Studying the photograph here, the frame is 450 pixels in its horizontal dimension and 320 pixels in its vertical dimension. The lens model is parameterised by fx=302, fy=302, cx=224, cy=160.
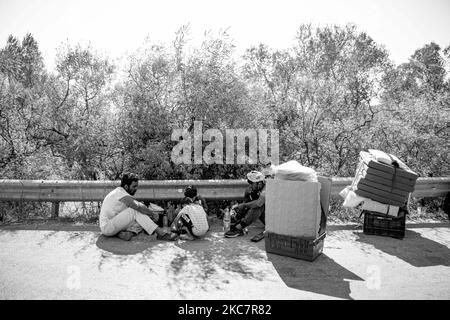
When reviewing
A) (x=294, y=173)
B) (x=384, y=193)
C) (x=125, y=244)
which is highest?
(x=294, y=173)

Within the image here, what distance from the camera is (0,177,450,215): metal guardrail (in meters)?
6.24

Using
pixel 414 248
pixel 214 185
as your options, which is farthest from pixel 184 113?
pixel 414 248

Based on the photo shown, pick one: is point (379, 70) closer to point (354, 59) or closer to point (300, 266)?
point (354, 59)

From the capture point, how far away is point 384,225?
5824 mm

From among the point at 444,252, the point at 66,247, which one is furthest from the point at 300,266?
the point at 66,247

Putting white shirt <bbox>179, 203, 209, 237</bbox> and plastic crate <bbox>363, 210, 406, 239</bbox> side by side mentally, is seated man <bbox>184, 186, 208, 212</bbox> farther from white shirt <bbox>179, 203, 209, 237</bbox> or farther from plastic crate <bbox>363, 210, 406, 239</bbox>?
plastic crate <bbox>363, 210, 406, 239</bbox>

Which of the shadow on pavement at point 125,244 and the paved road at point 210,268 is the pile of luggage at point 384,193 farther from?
the shadow on pavement at point 125,244

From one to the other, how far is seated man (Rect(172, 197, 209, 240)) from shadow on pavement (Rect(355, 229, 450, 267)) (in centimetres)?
290

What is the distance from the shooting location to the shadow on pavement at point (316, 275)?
373cm

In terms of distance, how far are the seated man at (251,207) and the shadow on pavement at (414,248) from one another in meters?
1.91

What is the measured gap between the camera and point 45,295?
133 inches

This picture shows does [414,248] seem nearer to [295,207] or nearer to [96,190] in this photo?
[295,207]

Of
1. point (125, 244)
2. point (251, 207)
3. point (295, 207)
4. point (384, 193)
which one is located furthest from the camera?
point (251, 207)

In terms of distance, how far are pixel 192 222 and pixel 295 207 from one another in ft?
6.09
